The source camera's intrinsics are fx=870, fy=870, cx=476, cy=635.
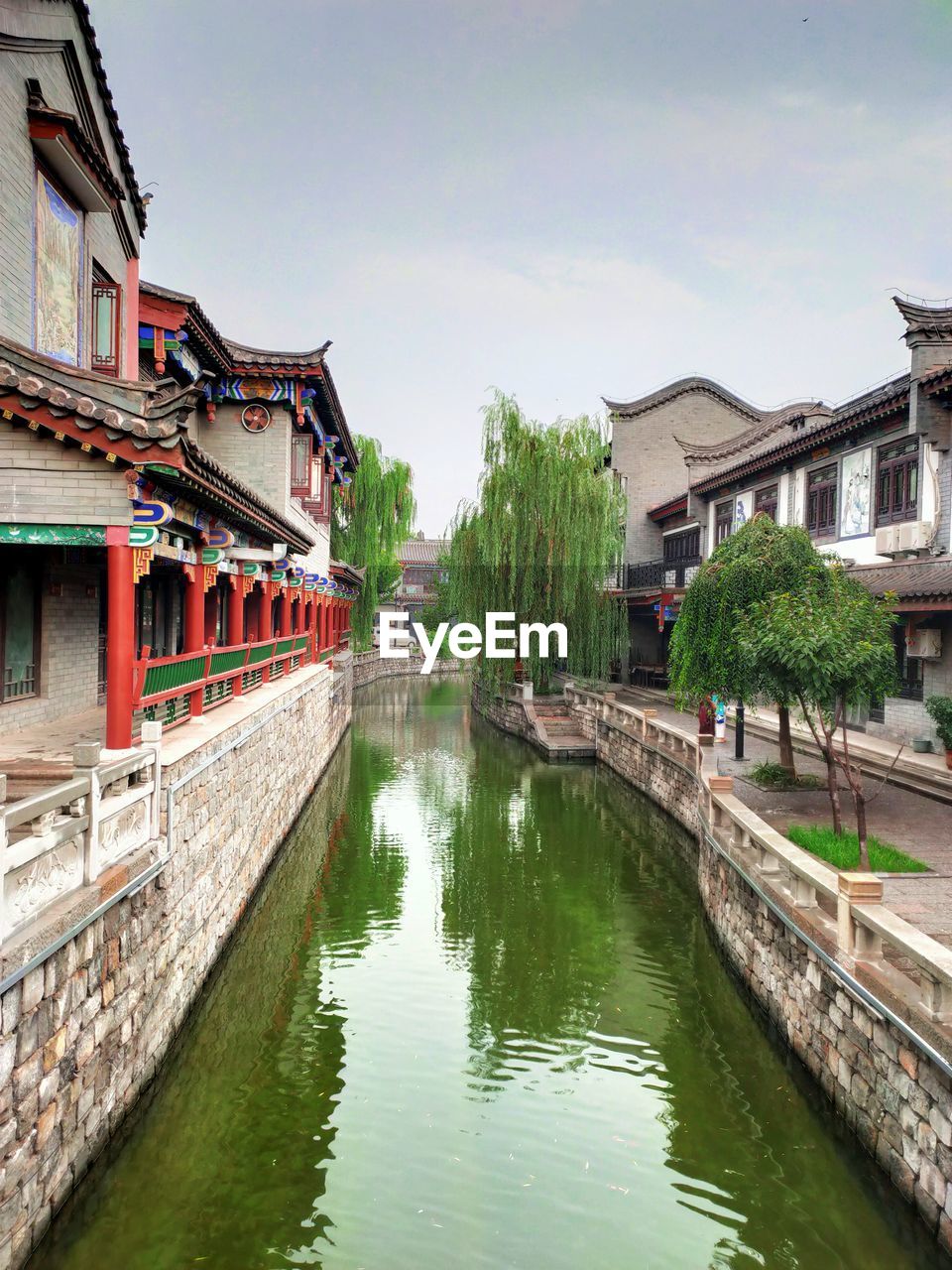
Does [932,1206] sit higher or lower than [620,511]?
lower

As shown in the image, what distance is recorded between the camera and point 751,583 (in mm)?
11758

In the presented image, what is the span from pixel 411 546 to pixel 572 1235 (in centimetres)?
6022

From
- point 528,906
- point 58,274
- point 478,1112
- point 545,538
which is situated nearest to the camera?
point 478,1112

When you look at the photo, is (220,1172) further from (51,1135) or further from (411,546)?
(411,546)

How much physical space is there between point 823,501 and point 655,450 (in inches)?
540

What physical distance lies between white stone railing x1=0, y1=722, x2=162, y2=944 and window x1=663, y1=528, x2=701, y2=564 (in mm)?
22825

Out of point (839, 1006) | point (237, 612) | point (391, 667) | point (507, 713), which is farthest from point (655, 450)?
point (839, 1006)

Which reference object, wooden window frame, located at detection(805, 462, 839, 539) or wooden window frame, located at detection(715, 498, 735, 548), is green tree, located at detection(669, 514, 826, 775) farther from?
wooden window frame, located at detection(715, 498, 735, 548)

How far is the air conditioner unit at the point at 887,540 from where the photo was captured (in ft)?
50.1

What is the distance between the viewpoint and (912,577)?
14336mm

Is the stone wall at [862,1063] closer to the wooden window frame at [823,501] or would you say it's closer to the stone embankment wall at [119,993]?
the stone embankment wall at [119,993]

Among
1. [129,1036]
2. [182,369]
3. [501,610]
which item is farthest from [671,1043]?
[501,610]

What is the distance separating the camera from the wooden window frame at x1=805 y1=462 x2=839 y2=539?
719 inches

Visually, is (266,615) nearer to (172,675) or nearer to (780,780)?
(172,675)
